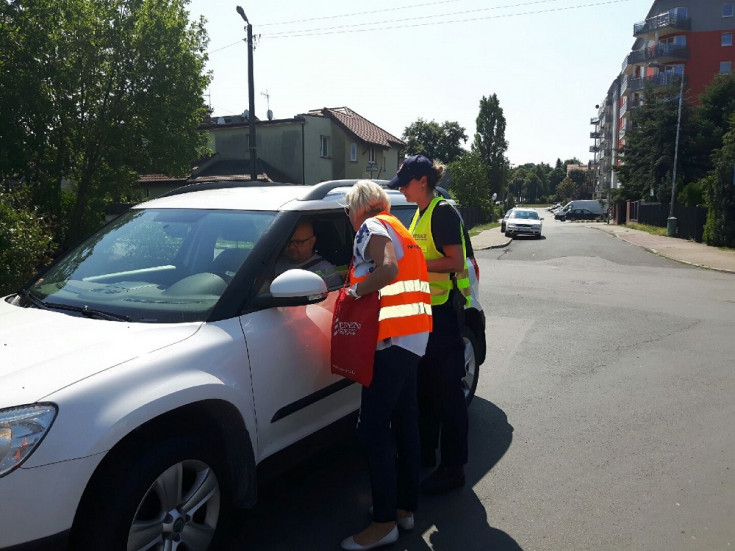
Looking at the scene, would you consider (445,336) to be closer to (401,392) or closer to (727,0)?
(401,392)

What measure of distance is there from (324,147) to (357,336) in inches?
1439

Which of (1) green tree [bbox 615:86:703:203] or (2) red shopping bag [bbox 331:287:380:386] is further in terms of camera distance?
(1) green tree [bbox 615:86:703:203]

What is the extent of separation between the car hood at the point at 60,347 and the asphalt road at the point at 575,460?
4.03 ft

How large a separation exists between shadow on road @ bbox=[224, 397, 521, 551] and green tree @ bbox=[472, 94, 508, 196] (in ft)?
236

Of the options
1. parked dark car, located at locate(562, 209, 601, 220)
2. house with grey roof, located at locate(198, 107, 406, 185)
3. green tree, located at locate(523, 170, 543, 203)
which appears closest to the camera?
house with grey roof, located at locate(198, 107, 406, 185)

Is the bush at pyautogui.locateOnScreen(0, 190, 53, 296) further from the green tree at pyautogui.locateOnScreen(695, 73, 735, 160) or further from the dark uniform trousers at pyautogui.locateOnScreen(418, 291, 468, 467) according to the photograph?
the green tree at pyautogui.locateOnScreen(695, 73, 735, 160)

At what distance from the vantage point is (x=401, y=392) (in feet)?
10.1

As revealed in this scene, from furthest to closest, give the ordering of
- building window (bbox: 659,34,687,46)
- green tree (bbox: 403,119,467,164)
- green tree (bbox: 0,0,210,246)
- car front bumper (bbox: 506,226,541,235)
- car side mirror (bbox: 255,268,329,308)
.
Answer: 1. green tree (bbox: 403,119,467,164)
2. building window (bbox: 659,34,687,46)
3. car front bumper (bbox: 506,226,541,235)
4. green tree (bbox: 0,0,210,246)
5. car side mirror (bbox: 255,268,329,308)

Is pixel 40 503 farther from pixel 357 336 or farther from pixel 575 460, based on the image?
pixel 575 460

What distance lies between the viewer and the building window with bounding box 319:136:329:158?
37.9 m

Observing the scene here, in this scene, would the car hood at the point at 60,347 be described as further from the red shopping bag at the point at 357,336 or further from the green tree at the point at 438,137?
the green tree at the point at 438,137

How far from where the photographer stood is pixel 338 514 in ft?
11.1

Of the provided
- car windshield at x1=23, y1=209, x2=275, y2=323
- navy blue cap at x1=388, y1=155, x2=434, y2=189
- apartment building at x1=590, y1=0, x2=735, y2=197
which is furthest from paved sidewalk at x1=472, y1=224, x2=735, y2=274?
apartment building at x1=590, y1=0, x2=735, y2=197

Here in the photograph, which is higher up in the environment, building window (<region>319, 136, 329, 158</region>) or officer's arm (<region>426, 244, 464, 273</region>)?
building window (<region>319, 136, 329, 158</region>)
